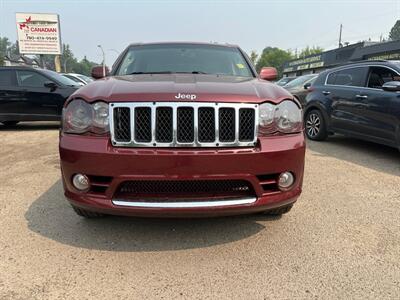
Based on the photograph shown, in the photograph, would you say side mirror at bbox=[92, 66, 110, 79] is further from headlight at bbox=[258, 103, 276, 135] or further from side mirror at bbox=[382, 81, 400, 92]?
side mirror at bbox=[382, 81, 400, 92]

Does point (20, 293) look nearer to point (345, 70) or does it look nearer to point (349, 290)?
point (349, 290)

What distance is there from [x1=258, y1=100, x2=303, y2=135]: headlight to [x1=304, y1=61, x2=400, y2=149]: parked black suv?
3.40m

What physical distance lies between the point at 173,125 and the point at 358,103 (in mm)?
4817

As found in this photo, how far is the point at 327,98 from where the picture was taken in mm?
7230

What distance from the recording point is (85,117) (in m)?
2.74

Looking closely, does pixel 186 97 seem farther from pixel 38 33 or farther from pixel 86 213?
pixel 38 33

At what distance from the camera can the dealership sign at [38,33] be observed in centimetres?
3366

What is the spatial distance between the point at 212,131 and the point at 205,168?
28 cm

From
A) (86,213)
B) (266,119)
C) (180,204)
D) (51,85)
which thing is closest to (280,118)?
(266,119)

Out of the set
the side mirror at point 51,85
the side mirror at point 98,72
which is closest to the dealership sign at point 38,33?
the side mirror at point 51,85

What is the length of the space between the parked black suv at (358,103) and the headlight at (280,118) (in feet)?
11.2

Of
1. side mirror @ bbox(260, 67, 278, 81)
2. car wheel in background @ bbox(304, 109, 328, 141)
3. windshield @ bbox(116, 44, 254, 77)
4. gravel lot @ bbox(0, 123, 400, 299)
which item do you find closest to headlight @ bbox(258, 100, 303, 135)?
gravel lot @ bbox(0, 123, 400, 299)

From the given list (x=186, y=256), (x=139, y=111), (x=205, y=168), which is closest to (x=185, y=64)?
(x=139, y=111)

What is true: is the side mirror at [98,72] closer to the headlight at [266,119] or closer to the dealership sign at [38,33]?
the headlight at [266,119]
